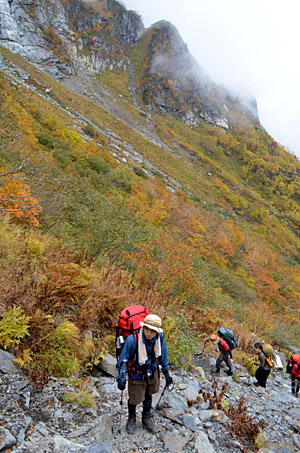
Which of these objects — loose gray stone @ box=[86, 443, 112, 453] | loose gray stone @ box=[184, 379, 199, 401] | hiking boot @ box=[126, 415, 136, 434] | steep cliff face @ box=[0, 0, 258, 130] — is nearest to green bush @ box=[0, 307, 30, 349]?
loose gray stone @ box=[86, 443, 112, 453]

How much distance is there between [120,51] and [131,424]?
9427 cm

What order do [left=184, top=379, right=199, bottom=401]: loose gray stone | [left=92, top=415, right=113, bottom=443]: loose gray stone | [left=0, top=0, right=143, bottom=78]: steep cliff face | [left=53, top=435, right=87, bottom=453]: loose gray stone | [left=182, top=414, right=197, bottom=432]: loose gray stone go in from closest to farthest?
[left=53, top=435, right=87, bottom=453]: loose gray stone < [left=92, top=415, right=113, bottom=443]: loose gray stone < [left=182, top=414, right=197, bottom=432]: loose gray stone < [left=184, top=379, right=199, bottom=401]: loose gray stone < [left=0, top=0, right=143, bottom=78]: steep cliff face

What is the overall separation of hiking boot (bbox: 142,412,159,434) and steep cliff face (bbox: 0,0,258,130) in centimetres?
5456

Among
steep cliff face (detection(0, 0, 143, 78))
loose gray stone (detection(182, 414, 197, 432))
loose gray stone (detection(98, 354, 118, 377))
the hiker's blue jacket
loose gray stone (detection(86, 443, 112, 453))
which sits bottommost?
loose gray stone (detection(98, 354, 118, 377))

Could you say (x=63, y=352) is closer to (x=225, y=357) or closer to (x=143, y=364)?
(x=143, y=364)

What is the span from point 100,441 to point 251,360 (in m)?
4.75

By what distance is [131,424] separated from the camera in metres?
2.71

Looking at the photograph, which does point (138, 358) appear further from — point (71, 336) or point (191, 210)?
point (191, 210)

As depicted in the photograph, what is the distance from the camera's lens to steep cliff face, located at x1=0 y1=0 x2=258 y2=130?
155ft

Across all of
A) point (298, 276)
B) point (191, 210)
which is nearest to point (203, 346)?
point (191, 210)

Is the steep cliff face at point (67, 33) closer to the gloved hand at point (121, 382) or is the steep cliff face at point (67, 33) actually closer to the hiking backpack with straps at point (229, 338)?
the hiking backpack with straps at point (229, 338)

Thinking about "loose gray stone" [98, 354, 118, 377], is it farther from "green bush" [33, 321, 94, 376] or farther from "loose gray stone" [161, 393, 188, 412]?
"loose gray stone" [161, 393, 188, 412]

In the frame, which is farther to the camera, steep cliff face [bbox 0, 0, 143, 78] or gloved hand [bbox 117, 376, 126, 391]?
steep cliff face [bbox 0, 0, 143, 78]

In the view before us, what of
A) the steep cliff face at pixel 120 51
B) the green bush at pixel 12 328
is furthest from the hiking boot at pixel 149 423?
the steep cliff face at pixel 120 51
